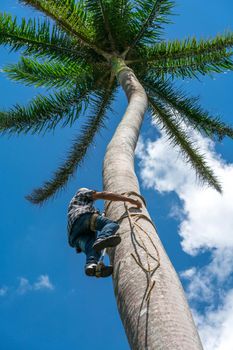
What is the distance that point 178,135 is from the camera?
1216cm

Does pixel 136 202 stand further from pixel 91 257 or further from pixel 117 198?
pixel 91 257

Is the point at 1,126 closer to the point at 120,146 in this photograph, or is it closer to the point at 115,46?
the point at 115,46

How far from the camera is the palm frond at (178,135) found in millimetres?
12193

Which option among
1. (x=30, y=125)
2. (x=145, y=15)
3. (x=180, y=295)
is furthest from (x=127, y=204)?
(x=145, y=15)

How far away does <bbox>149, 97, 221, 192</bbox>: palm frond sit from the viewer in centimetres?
1219

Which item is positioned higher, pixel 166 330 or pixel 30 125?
pixel 30 125

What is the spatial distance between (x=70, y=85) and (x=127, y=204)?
775cm

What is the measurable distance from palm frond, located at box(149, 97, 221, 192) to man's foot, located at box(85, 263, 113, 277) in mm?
8113

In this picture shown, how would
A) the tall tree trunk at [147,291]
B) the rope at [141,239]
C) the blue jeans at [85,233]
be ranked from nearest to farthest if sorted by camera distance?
the tall tree trunk at [147,291] → the rope at [141,239] → the blue jeans at [85,233]

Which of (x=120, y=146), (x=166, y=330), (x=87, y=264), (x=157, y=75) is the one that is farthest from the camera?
(x=157, y=75)

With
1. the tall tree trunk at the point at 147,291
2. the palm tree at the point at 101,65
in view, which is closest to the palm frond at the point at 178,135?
the palm tree at the point at 101,65

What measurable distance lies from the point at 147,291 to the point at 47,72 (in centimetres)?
932

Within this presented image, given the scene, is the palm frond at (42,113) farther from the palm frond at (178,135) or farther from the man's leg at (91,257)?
the man's leg at (91,257)

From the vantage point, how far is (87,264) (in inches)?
174
